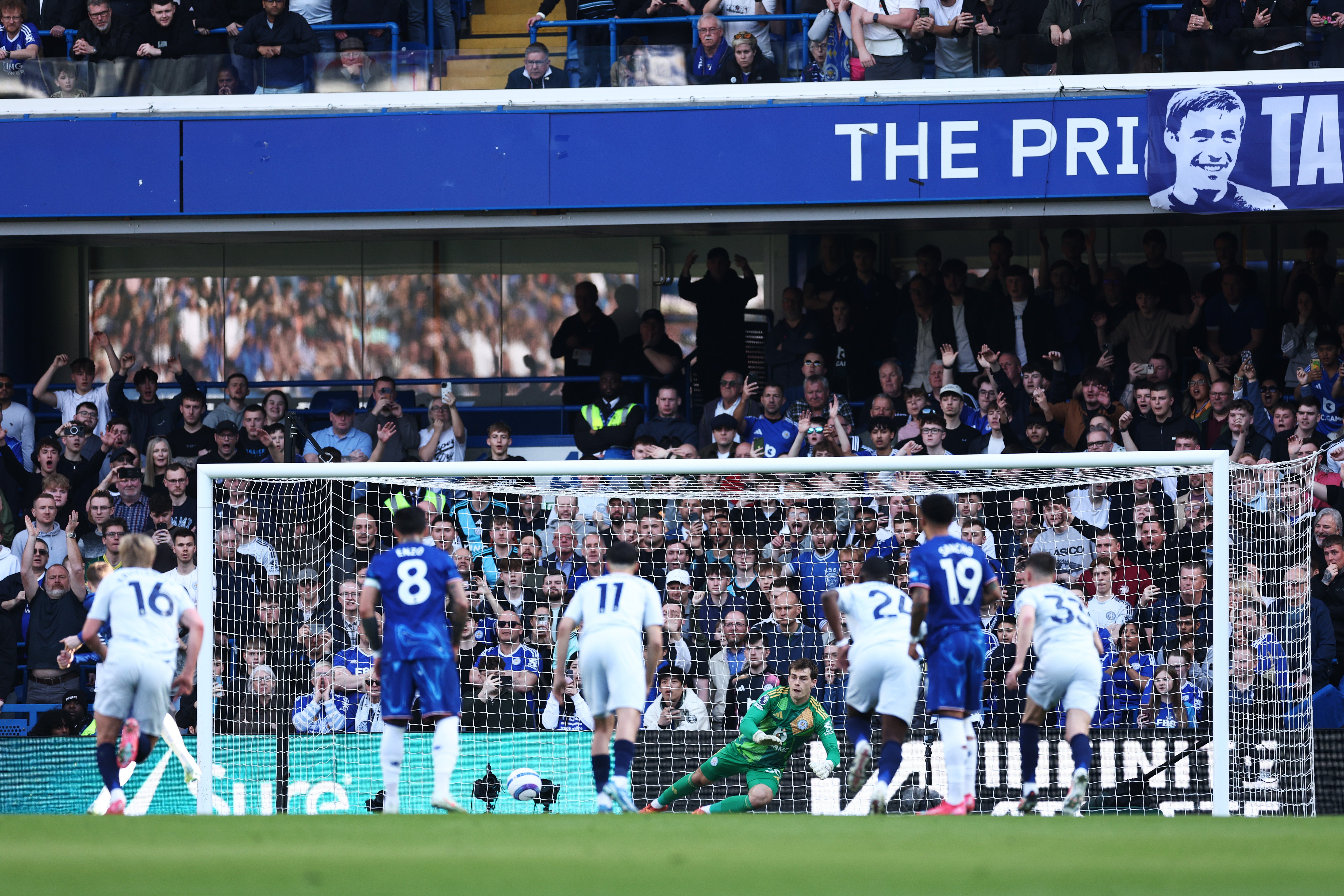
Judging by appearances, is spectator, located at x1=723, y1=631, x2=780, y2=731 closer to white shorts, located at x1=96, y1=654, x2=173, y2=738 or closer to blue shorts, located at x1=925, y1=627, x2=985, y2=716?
blue shorts, located at x1=925, y1=627, x2=985, y2=716

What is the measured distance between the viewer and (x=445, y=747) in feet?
27.9

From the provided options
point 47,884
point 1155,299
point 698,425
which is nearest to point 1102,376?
point 1155,299

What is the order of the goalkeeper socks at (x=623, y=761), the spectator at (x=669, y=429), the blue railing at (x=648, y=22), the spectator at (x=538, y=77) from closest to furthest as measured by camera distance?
the goalkeeper socks at (x=623, y=761) → the spectator at (x=669, y=429) → the blue railing at (x=648, y=22) → the spectator at (x=538, y=77)

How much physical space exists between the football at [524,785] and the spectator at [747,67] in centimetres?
544

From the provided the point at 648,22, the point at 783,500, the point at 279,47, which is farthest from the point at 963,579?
the point at 279,47

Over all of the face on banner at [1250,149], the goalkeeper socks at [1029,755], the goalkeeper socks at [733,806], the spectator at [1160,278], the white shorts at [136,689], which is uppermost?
the face on banner at [1250,149]

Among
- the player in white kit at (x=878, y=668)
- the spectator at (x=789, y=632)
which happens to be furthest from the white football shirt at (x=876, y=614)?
the spectator at (x=789, y=632)

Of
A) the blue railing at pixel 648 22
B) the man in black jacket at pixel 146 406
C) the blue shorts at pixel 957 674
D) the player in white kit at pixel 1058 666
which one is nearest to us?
the blue shorts at pixel 957 674

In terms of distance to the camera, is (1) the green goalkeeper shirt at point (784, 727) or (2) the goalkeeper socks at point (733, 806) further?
(2) the goalkeeper socks at point (733, 806)

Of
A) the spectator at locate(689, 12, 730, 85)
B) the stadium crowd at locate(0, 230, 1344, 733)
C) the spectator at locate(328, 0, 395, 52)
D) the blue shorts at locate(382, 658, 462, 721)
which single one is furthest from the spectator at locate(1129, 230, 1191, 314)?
the blue shorts at locate(382, 658, 462, 721)

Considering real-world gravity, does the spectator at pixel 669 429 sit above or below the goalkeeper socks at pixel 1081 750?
above

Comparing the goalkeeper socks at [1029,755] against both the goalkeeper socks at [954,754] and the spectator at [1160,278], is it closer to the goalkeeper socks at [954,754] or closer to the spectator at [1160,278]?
the goalkeeper socks at [954,754]

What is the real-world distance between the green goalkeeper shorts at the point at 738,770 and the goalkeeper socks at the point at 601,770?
1.33m

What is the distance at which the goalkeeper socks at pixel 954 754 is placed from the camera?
8562mm
